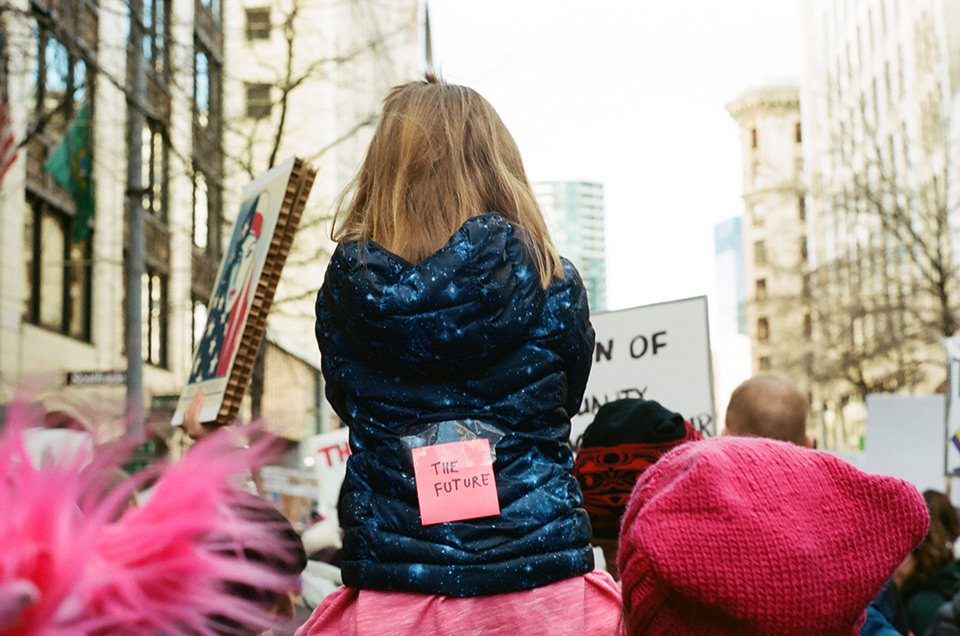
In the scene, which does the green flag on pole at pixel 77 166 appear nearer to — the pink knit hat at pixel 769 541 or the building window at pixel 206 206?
the building window at pixel 206 206

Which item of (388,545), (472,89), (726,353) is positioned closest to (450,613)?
(388,545)

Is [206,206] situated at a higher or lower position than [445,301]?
→ higher

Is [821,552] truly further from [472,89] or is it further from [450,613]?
[472,89]

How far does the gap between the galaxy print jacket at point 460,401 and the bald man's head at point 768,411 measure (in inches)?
71.9

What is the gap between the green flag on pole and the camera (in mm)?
11508

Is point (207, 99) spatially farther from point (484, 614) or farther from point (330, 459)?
point (484, 614)

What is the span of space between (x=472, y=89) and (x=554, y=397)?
29.6 inches

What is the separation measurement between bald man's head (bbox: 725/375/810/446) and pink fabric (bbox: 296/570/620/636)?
1834mm

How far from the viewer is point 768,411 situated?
12.5 feet

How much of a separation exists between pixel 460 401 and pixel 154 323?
19306mm

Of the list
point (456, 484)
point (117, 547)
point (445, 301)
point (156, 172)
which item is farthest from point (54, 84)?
point (117, 547)

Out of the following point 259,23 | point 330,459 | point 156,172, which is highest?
point 259,23

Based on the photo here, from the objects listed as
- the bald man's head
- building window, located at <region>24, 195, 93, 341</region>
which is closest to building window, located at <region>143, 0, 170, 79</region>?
building window, located at <region>24, 195, 93, 341</region>

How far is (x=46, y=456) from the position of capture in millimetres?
511
